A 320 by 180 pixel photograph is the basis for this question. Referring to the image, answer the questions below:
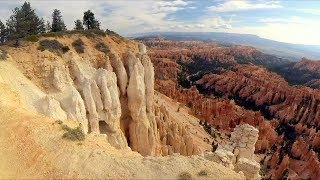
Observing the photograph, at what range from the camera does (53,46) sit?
31812 millimetres

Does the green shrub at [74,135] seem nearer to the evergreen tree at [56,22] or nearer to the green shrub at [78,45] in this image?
the green shrub at [78,45]

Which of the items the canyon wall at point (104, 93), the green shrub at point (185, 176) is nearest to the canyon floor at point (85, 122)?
the canyon wall at point (104, 93)

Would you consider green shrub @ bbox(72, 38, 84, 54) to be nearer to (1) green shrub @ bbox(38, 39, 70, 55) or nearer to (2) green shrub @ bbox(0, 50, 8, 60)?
(1) green shrub @ bbox(38, 39, 70, 55)

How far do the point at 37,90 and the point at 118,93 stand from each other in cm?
1011

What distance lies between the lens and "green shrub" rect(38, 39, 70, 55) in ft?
102

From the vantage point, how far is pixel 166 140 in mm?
39781

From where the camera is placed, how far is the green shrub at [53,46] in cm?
3094

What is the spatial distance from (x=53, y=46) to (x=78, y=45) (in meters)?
3.95

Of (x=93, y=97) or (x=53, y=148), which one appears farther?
(x=93, y=97)

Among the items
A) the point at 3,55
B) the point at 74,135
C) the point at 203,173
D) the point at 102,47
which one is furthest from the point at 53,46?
the point at 203,173

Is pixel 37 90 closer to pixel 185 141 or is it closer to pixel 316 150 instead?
Answer: pixel 185 141

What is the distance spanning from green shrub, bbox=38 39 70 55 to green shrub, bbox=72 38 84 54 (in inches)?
58.6

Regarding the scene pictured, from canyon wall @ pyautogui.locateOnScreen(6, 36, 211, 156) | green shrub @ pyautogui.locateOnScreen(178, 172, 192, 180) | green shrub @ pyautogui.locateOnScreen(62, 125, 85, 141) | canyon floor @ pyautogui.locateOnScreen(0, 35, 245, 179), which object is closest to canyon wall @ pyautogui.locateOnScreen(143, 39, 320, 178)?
canyon floor @ pyautogui.locateOnScreen(0, 35, 245, 179)

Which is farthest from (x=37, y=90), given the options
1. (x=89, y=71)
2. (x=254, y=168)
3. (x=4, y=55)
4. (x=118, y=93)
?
(x=254, y=168)
